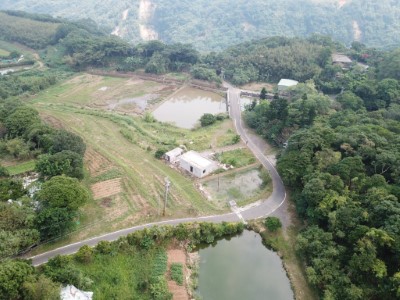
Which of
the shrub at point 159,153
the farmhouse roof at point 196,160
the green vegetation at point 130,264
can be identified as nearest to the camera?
the green vegetation at point 130,264

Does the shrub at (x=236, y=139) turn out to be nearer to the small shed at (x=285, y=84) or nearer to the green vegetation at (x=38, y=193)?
the green vegetation at (x=38, y=193)

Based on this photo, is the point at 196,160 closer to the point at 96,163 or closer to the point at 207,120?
the point at 96,163

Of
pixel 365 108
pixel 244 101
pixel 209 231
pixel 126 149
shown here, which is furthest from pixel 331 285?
pixel 244 101

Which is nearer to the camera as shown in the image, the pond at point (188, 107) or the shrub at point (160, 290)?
the shrub at point (160, 290)

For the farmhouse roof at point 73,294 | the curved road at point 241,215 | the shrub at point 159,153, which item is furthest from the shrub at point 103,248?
the shrub at point 159,153

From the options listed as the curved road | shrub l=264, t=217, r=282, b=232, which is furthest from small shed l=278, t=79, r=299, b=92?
shrub l=264, t=217, r=282, b=232

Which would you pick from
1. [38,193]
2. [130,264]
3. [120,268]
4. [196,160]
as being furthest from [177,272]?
[196,160]
